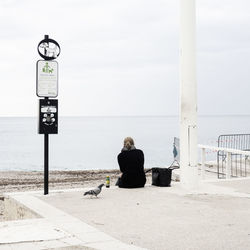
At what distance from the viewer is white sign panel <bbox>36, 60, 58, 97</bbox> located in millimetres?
9578

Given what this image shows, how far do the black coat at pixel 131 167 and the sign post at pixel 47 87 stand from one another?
5.25ft

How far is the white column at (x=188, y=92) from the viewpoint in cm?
1038

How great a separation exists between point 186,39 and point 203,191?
130 inches

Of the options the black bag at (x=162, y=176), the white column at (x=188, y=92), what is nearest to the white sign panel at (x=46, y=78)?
the white column at (x=188, y=92)

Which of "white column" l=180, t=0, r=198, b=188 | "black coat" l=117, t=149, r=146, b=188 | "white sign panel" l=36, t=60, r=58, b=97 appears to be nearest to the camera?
"white sign panel" l=36, t=60, r=58, b=97

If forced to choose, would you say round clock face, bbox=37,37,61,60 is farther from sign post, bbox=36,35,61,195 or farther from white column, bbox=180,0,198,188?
white column, bbox=180,0,198,188

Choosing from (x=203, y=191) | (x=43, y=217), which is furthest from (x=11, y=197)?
(x=203, y=191)

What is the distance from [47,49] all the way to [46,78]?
0.60 meters

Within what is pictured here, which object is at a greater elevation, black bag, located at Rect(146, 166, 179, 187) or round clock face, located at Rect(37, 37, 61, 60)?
round clock face, located at Rect(37, 37, 61, 60)

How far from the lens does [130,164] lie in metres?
10.3

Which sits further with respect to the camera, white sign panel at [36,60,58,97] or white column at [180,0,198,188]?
white column at [180,0,198,188]

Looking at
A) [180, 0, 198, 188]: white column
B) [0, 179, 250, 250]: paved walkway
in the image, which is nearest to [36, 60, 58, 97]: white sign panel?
[0, 179, 250, 250]: paved walkway

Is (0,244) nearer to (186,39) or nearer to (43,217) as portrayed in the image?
(43,217)

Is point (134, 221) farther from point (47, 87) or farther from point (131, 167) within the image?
point (47, 87)
